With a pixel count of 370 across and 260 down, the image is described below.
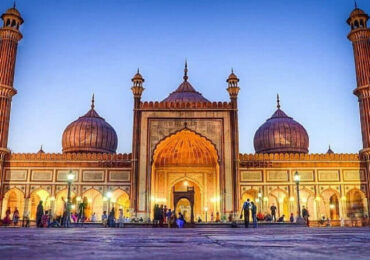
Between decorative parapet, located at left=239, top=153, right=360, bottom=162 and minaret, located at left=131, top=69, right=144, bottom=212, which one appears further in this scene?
decorative parapet, located at left=239, top=153, right=360, bottom=162

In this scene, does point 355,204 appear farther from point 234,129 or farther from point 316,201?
point 234,129

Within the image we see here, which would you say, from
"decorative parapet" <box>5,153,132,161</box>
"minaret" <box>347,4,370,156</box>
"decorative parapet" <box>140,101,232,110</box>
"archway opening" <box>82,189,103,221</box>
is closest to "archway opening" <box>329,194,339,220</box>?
"minaret" <box>347,4,370,156</box>

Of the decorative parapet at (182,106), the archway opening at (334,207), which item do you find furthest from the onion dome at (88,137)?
the archway opening at (334,207)

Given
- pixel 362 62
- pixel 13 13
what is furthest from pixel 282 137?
pixel 13 13

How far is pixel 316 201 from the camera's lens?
20562 millimetres

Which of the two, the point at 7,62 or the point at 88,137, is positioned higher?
the point at 7,62

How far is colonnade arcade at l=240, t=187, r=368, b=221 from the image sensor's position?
19.3m

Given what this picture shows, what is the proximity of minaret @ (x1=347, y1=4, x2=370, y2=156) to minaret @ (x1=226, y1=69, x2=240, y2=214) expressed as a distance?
21.2ft

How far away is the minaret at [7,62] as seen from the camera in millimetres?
19422

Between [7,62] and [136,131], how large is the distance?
26.1 ft

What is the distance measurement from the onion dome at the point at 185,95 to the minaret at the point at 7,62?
9290mm

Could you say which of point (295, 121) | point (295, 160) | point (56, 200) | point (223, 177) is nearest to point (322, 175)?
point (295, 160)

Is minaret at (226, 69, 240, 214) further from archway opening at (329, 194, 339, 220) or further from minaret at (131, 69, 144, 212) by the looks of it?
archway opening at (329, 194, 339, 220)

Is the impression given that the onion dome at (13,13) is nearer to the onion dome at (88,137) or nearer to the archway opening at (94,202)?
the onion dome at (88,137)
